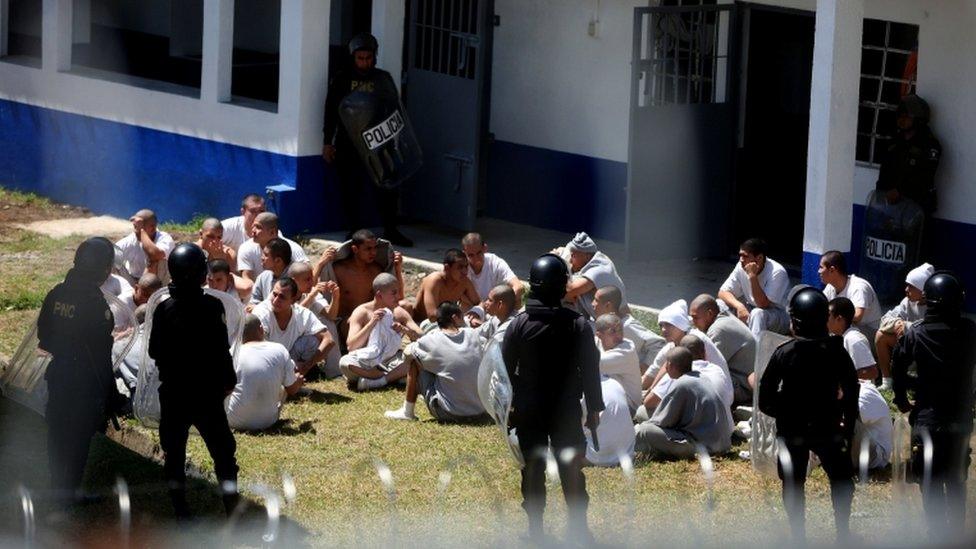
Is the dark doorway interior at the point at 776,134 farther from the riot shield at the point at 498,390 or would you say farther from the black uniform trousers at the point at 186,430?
the black uniform trousers at the point at 186,430

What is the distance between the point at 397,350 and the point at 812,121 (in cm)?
321

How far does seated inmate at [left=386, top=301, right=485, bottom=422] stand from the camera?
32.4ft

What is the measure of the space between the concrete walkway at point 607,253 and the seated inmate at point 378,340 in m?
2.29

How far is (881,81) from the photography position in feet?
41.0

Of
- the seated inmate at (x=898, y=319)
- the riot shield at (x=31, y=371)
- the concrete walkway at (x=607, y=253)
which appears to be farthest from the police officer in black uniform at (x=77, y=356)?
the concrete walkway at (x=607, y=253)

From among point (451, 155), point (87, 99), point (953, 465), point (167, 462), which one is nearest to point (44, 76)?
point (87, 99)

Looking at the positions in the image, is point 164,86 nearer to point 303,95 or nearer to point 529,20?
point 303,95

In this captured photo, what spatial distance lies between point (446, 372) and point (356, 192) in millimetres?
4867

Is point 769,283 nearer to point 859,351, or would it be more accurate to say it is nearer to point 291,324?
point 859,351

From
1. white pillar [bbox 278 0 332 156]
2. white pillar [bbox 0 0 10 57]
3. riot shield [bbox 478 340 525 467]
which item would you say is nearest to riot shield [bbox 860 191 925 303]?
white pillar [bbox 278 0 332 156]

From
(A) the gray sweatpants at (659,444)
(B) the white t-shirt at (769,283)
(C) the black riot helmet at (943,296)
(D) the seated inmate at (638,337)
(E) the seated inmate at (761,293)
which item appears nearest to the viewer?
(C) the black riot helmet at (943,296)

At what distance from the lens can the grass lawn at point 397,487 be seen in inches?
301

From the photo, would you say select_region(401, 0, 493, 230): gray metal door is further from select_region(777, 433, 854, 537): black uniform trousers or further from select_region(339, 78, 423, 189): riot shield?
select_region(777, 433, 854, 537): black uniform trousers

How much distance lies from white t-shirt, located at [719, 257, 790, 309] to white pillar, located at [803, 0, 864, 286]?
817 millimetres
